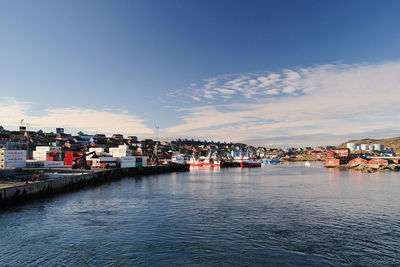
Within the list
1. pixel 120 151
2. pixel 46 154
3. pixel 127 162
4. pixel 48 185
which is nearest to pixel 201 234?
pixel 48 185

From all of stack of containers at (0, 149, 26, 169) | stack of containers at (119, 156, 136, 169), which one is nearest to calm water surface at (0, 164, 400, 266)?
stack of containers at (0, 149, 26, 169)

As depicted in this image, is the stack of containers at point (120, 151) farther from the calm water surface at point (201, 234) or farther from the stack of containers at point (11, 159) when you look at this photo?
the calm water surface at point (201, 234)

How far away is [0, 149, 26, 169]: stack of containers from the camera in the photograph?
70919mm

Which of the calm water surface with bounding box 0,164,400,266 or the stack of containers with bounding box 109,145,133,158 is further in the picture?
the stack of containers with bounding box 109,145,133,158

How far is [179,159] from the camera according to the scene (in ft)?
514

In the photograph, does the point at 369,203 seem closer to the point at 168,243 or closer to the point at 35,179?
the point at 168,243

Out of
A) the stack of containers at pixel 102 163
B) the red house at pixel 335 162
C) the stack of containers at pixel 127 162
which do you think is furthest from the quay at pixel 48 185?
the red house at pixel 335 162

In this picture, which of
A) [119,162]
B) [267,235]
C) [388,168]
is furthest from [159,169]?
[388,168]

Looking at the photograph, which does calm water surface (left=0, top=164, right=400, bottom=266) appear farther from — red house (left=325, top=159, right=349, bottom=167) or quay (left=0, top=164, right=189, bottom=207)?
red house (left=325, top=159, right=349, bottom=167)

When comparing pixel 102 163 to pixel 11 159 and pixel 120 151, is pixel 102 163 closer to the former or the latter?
pixel 120 151

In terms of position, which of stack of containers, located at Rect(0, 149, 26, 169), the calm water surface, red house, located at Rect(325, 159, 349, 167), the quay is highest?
stack of containers, located at Rect(0, 149, 26, 169)

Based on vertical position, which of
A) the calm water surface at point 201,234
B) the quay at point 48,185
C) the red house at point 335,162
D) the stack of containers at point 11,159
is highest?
the stack of containers at point 11,159

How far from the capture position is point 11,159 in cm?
7325

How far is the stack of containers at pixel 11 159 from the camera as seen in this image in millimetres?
70919
